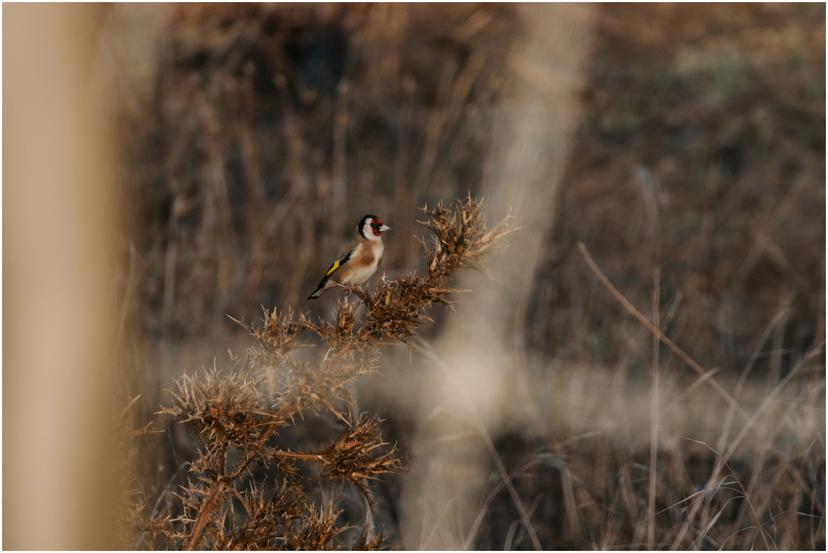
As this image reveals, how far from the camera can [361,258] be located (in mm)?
2957

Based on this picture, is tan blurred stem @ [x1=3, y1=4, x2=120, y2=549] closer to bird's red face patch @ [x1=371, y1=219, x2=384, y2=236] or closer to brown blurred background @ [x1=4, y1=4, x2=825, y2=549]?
brown blurred background @ [x1=4, y1=4, x2=825, y2=549]

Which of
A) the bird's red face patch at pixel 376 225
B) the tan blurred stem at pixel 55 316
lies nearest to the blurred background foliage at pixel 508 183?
the bird's red face patch at pixel 376 225

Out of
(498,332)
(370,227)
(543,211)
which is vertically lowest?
(498,332)

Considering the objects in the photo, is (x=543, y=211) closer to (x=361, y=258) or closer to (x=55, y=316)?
(x=361, y=258)

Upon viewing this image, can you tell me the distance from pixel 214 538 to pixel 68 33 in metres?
0.81

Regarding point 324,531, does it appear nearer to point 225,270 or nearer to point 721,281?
point 225,270

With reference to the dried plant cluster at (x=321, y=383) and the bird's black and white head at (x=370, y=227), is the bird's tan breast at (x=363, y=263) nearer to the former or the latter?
the bird's black and white head at (x=370, y=227)

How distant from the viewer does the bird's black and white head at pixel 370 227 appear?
9.16ft

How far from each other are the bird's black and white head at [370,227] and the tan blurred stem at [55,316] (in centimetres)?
125

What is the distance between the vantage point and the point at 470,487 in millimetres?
3852

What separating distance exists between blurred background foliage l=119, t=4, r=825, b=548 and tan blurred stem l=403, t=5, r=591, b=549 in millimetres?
161

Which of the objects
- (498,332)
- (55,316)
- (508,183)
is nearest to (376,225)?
(55,316)

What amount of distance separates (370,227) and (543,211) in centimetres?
318

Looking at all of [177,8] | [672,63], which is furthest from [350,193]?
[672,63]
